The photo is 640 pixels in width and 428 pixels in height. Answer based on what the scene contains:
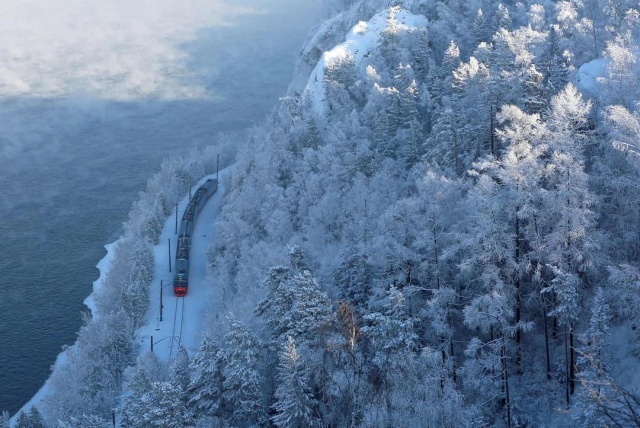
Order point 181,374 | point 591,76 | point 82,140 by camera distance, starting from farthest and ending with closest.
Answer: point 82,140 < point 591,76 < point 181,374

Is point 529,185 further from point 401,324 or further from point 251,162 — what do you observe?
point 251,162

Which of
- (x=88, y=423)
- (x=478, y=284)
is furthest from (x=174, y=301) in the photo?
(x=478, y=284)

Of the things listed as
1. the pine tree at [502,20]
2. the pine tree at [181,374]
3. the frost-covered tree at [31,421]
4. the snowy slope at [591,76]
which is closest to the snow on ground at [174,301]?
the pine tree at [181,374]

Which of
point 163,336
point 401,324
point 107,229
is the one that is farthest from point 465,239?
point 107,229

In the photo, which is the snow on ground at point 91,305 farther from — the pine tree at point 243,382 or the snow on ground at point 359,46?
the snow on ground at point 359,46

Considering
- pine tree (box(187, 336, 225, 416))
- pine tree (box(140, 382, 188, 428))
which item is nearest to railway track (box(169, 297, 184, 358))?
pine tree (box(187, 336, 225, 416))

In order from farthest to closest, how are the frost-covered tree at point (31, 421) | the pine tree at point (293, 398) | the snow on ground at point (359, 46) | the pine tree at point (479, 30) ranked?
the snow on ground at point (359, 46)
the pine tree at point (479, 30)
the frost-covered tree at point (31, 421)
the pine tree at point (293, 398)

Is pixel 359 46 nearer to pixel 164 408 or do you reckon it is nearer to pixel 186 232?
pixel 186 232
